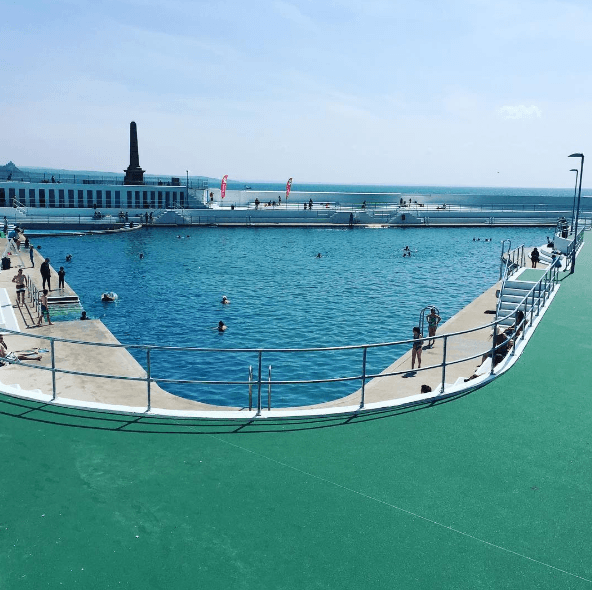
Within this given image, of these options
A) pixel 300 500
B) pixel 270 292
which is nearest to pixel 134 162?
pixel 270 292

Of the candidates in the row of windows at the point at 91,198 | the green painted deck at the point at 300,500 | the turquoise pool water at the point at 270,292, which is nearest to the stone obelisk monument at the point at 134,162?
the row of windows at the point at 91,198

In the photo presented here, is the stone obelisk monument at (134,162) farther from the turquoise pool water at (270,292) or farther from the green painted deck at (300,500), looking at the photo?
the green painted deck at (300,500)

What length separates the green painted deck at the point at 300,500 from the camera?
5711mm

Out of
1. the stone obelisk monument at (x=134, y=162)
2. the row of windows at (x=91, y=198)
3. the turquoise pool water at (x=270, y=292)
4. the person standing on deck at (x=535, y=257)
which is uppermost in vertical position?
the stone obelisk monument at (x=134, y=162)

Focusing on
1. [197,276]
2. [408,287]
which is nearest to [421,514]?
[408,287]

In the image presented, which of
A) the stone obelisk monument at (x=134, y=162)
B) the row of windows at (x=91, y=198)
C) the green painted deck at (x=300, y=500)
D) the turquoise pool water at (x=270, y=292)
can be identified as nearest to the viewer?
the green painted deck at (x=300, y=500)

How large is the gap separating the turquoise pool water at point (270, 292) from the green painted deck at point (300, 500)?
35.4 feet

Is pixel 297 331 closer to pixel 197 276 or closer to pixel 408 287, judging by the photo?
pixel 408 287

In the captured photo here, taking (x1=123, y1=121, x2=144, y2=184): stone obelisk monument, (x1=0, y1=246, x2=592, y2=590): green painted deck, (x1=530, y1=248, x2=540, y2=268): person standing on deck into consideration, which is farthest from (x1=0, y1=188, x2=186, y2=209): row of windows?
(x1=0, y1=246, x2=592, y2=590): green painted deck

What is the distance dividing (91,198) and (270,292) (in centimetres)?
5320

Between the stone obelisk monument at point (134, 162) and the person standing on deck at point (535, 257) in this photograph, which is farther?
the stone obelisk monument at point (134, 162)

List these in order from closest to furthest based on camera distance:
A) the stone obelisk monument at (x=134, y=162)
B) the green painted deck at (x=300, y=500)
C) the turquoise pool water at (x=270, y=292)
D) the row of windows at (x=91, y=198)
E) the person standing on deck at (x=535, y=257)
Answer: the green painted deck at (x=300, y=500), the turquoise pool water at (x=270, y=292), the person standing on deck at (x=535, y=257), the row of windows at (x=91, y=198), the stone obelisk monument at (x=134, y=162)

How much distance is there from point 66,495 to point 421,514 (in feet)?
13.2

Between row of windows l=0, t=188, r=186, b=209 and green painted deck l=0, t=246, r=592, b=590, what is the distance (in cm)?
7729
